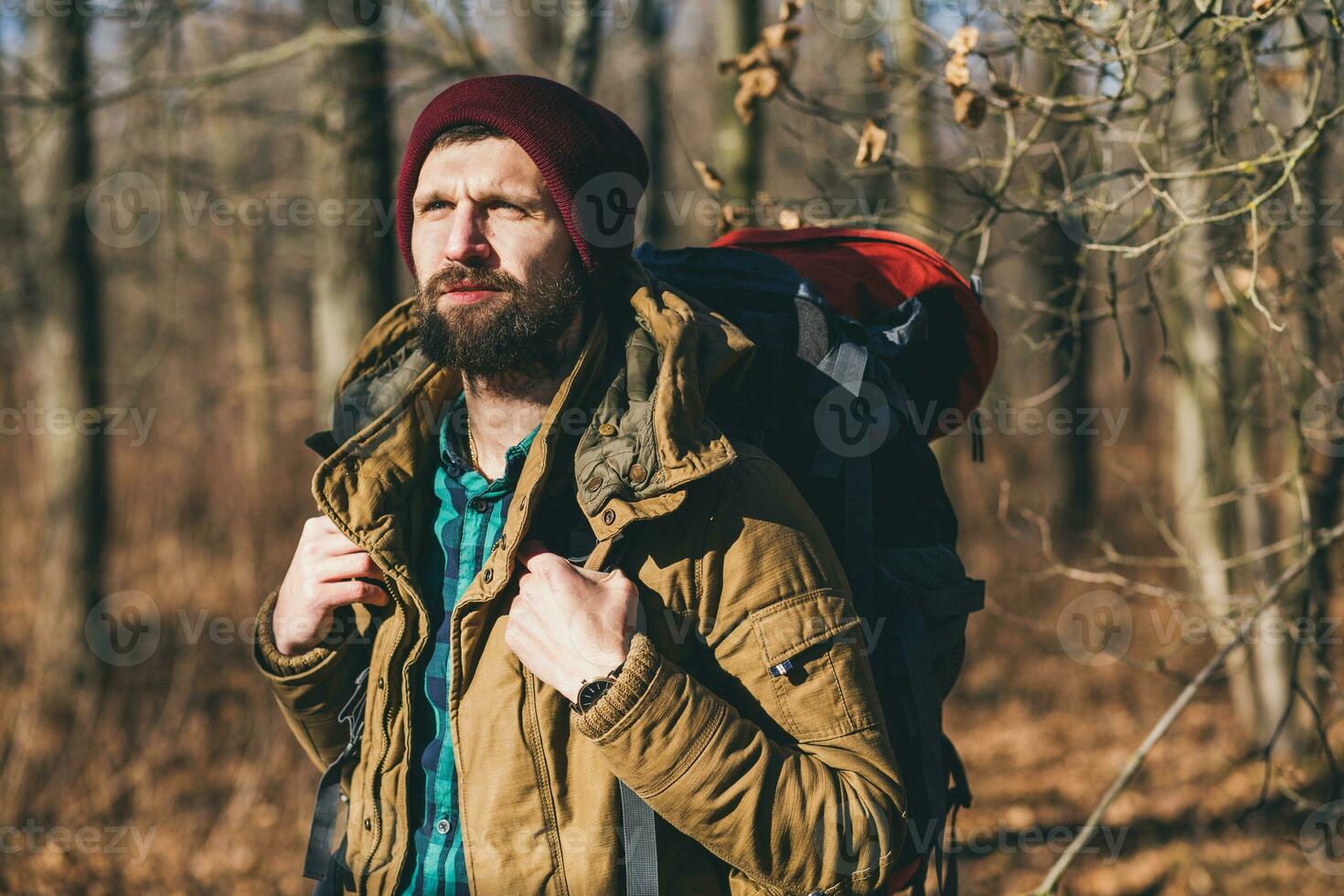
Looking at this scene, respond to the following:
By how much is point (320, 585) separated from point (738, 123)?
12.0ft

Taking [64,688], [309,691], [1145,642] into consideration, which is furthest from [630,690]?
[1145,642]

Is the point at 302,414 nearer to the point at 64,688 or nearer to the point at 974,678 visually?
the point at 64,688

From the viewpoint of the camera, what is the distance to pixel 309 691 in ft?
7.57

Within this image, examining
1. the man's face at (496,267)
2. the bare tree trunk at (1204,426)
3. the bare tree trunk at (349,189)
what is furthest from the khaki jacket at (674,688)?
the bare tree trunk at (349,189)

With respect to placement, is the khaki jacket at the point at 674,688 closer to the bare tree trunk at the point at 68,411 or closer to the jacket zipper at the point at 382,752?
the jacket zipper at the point at 382,752

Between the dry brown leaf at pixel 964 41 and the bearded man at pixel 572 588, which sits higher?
the dry brown leaf at pixel 964 41

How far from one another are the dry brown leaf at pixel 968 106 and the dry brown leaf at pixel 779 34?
0.54 meters

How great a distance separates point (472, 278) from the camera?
202cm

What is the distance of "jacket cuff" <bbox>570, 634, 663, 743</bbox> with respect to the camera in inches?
68.5

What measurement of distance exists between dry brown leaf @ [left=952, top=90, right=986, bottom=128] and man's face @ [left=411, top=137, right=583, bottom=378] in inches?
49.7

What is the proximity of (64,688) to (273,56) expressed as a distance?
417cm

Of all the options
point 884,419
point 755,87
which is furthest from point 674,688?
point 755,87

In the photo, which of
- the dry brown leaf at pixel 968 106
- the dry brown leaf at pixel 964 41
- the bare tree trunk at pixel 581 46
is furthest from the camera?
the bare tree trunk at pixel 581 46

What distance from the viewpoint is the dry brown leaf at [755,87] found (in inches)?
124
